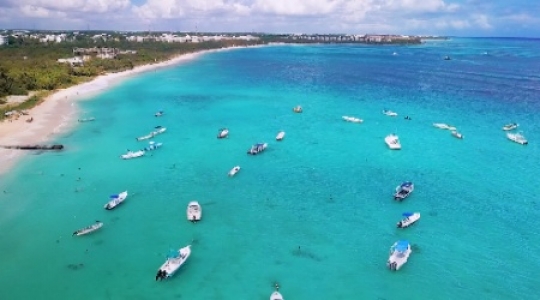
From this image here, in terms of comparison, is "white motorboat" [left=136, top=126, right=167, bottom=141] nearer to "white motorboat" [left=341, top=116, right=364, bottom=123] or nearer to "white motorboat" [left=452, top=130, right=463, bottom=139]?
"white motorboat" [left=341, top=116, right=364, bottom=123]

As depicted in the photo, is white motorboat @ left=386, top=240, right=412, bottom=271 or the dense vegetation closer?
white motorboat @ left=386, top=240, right=412, bottom=271

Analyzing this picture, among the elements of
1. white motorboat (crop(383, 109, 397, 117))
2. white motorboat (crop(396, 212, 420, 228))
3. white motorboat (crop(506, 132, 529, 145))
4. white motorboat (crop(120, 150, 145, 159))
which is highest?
white motorboat (crop(383, 109, 397, 117))

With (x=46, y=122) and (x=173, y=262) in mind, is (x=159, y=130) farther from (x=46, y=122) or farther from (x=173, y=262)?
(x=173, y=262)

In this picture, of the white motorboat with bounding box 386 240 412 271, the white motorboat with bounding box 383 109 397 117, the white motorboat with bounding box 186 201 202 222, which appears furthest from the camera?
the white motorboat with bounding box 383 109 397 117

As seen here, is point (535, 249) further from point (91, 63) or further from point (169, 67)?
point (169, 67)

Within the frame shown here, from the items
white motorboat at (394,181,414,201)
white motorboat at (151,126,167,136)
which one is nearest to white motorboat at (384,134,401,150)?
white motorboat at (394,181,414,201)

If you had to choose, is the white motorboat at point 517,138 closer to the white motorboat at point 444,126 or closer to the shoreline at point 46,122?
the white motorboat at point 444,126

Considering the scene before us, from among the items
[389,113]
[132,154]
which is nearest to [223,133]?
[132,154]
